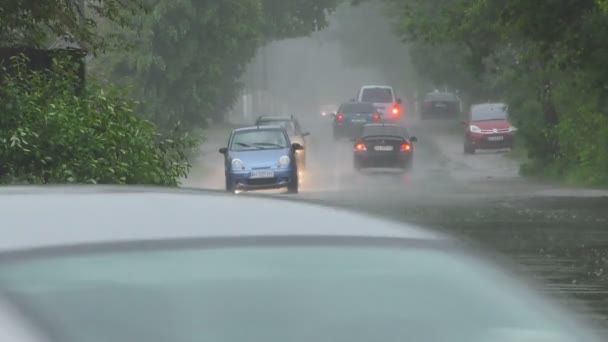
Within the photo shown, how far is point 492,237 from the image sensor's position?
69.0ft

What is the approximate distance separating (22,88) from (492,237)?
722 cm

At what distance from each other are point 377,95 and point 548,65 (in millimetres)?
33882

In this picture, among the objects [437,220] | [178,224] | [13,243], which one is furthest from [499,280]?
[437,220]

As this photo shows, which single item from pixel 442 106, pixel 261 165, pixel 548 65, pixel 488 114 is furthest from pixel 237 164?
pixel 442 106

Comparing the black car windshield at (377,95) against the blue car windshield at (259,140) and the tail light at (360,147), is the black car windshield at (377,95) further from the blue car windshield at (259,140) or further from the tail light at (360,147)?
the blue car windshield at (259,140)

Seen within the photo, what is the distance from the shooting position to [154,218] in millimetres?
3848

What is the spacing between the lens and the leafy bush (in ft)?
50.8

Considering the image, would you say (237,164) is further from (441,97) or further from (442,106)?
(441,97)

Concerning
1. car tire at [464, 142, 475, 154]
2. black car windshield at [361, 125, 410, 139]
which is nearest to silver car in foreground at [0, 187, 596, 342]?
black car windshield at [361, 125, 410, 139]

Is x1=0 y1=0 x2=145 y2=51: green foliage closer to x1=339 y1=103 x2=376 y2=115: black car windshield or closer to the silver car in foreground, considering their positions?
the silver car in foreground

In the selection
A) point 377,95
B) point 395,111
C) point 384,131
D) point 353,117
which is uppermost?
point 384,131

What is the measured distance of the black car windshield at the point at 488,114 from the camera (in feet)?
169

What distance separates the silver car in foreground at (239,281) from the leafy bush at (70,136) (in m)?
11.4

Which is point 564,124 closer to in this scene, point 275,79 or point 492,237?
point 492,237
